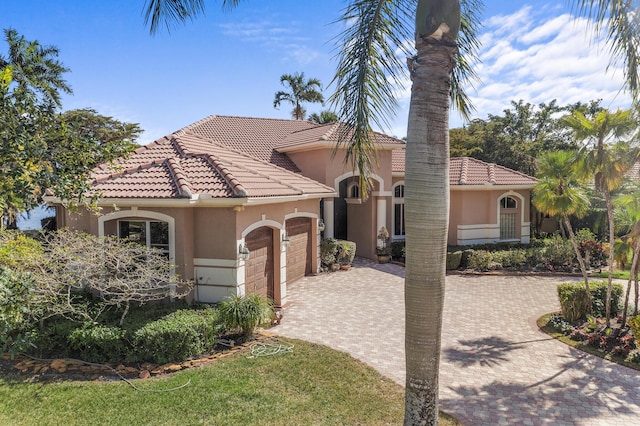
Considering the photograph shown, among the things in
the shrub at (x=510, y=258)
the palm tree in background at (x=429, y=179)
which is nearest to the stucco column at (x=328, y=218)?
the shrub at (x=510, y=258)

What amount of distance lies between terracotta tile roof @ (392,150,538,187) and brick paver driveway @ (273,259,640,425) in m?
7.12

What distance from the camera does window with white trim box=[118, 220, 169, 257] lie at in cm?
1196

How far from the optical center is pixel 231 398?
25.6ft

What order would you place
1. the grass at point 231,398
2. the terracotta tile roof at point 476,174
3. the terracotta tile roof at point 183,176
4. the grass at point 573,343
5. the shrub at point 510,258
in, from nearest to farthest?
the grass at point 231,398, the grass at point 573,343, the terracotta tile roof at point 183,176, the shrub at point 510,258, the terracotta tile roof at point 476,174

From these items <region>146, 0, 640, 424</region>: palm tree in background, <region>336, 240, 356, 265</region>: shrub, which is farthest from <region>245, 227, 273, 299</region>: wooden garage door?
<region>146, 0, 640, 424</region>: palm tree in background

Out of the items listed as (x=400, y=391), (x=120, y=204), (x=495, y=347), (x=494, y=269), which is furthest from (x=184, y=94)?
(x=494, y=269)

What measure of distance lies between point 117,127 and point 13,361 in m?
25.9

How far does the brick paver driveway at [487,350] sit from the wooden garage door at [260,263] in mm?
1310

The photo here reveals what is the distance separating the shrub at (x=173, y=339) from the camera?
9.23 m

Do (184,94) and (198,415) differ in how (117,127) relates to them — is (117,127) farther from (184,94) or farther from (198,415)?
(198,415)

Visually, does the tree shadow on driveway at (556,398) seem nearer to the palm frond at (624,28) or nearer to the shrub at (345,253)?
the palm frond at (624,28)

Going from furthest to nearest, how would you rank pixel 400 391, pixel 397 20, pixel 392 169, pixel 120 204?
pixel 392 169 < pixel 120 204 < pixel 400 391 < pixel 397 20

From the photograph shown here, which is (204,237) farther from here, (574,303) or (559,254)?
(559,254)

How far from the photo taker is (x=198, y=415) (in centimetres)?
725
